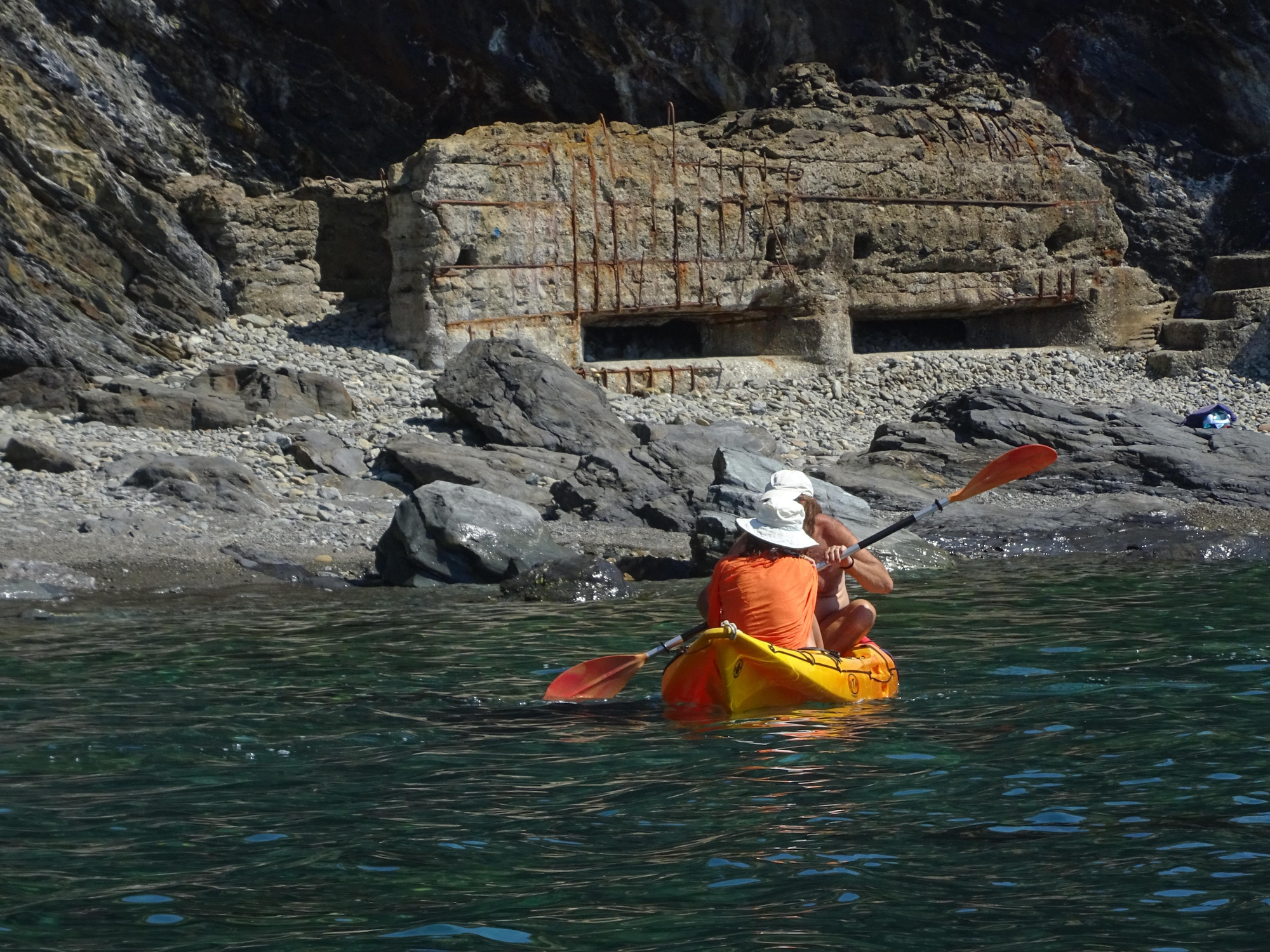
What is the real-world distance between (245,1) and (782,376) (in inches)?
344

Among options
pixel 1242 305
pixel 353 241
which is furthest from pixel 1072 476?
pixel 353 241

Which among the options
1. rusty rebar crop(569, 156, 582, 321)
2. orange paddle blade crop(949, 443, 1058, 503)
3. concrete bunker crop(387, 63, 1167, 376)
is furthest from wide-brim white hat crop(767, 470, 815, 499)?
rusty rebar crop(569, 156, 582, 321)

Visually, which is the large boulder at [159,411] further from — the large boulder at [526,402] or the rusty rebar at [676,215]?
the rusty rebar at [676,215]

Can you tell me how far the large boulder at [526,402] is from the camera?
47.5 ft

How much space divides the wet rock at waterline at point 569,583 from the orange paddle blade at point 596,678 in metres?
3.20

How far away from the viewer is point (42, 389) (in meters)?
14.8

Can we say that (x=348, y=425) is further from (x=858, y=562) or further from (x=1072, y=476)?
(x=858, y=562)

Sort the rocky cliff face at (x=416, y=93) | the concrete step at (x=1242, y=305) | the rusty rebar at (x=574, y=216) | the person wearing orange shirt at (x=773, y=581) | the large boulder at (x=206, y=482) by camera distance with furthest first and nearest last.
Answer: the concrete step at (x=1242, y=305), the rusty rebar at (x=574, y=216), the rocky cliff face at (x=416, y=93), the large boulder at (x=206, y=482), the person wearing orange shirt at (x=773, y=581)

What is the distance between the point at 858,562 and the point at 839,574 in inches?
4.9

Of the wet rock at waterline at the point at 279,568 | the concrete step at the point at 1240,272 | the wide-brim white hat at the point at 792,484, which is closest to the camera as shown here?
the wide-brim white hat at the point at 792,484

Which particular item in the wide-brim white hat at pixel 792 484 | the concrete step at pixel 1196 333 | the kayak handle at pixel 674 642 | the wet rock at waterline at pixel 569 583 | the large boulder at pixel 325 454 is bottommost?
the kayak handle at pixel 674 642

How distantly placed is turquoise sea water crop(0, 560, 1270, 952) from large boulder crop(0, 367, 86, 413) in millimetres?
6626

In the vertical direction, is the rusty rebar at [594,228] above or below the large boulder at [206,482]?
above

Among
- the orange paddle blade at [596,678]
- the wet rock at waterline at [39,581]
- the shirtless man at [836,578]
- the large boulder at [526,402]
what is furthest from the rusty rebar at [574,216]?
the orange paddle blade at [596,678]
